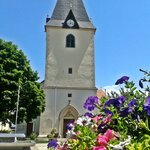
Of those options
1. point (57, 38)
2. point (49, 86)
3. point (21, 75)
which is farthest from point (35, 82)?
point (57, 38)

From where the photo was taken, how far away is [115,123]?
9.53ft

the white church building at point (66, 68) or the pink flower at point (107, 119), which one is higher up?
the white church building at point (66, 68)

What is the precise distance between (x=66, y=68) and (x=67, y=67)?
18 cm

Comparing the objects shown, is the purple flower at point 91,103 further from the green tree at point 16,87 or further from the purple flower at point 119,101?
the green tree at point 16,87

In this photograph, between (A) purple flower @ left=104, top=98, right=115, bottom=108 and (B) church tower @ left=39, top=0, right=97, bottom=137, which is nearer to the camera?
(A) purple flower @ left=104, top=98, right=115, bottom=108

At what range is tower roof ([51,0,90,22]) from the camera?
40.6m

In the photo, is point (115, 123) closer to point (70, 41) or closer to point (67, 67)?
point (67, 67)

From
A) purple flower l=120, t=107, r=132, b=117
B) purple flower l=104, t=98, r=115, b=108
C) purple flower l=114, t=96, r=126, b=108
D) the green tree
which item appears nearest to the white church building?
the green tree

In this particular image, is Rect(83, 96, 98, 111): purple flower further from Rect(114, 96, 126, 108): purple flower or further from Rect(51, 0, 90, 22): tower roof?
Rect(51, 0, 90, 22): tower roof

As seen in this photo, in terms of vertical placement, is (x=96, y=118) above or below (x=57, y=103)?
below

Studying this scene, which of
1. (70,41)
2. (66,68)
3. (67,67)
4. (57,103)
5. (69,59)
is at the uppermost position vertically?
(70,41)

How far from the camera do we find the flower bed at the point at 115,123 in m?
2.48

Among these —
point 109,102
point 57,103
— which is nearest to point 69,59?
point 57,103

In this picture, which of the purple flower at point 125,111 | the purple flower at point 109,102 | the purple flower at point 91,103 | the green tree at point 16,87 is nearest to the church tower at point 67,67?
the green tree at point 16,87
